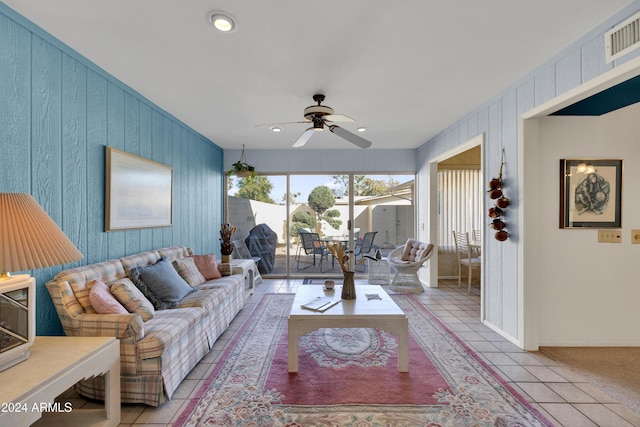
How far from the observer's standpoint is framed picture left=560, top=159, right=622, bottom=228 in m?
2.85

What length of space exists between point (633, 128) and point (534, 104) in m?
1.11

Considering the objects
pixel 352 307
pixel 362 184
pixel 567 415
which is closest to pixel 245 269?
pixel 352 307

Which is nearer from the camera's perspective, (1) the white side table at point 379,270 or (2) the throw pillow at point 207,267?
(2) the throw pillow at point 207,267

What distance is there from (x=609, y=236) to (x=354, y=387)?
278 centimetres

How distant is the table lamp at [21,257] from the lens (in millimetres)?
1357

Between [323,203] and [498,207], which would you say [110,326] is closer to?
[498,207]

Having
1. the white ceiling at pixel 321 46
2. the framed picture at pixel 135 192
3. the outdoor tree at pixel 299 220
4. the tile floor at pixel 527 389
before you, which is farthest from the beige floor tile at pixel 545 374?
the outdoor tree at pixel 299 220

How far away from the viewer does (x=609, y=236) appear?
2848 mm

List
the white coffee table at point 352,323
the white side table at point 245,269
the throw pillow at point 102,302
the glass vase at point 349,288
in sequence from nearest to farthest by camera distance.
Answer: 1. the throw pillow at point 102,302
2. the white coffee table at point 352,323
3. the glass vase at point 349,288
4. the white side table at point 245,269

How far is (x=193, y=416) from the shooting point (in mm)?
1913

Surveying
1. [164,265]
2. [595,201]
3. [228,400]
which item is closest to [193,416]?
[228,400]

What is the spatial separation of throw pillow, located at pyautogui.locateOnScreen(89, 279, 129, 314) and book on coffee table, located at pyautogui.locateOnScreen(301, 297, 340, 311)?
1384 millimetres

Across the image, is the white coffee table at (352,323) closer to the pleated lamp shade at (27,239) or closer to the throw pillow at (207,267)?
the pleated lamp shade at (27,239)

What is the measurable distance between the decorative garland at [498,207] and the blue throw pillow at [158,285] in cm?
316
